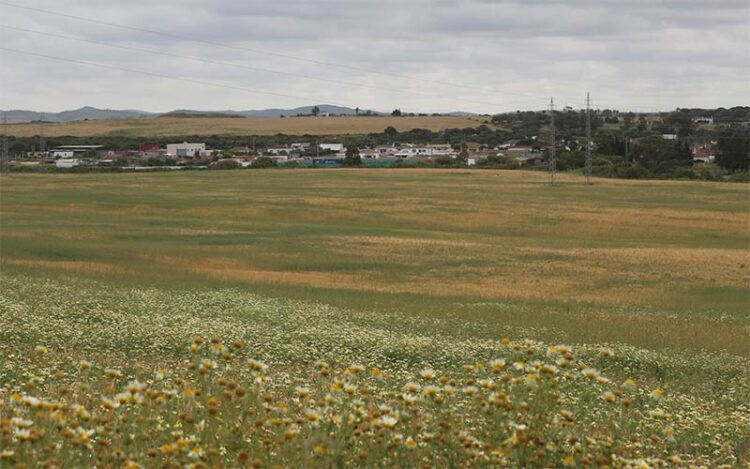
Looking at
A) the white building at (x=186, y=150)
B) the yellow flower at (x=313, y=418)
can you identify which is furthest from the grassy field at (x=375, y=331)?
the white building at (x=186, y=150)

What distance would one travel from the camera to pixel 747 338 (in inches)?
894

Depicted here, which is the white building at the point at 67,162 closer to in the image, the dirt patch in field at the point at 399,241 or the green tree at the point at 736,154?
the green tree at the point at 736,154

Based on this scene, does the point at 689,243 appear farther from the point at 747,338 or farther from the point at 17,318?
the point at 17,318

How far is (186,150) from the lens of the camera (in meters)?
180

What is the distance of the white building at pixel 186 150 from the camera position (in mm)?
176375

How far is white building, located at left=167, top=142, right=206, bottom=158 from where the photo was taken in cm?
17638

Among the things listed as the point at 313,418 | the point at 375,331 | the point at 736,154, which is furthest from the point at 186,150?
the point at 313,418

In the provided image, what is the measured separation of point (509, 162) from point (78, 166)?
59825mm

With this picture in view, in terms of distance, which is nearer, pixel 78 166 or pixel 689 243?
pixel 689 243

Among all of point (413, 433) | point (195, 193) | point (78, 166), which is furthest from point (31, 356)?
point (78, 166)

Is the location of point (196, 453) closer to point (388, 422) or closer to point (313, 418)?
point (313, 418)

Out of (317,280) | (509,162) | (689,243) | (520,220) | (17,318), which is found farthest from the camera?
(509,162)

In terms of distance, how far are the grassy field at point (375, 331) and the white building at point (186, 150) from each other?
96247 millimetres

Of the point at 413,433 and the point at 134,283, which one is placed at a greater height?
the point at 413,433
